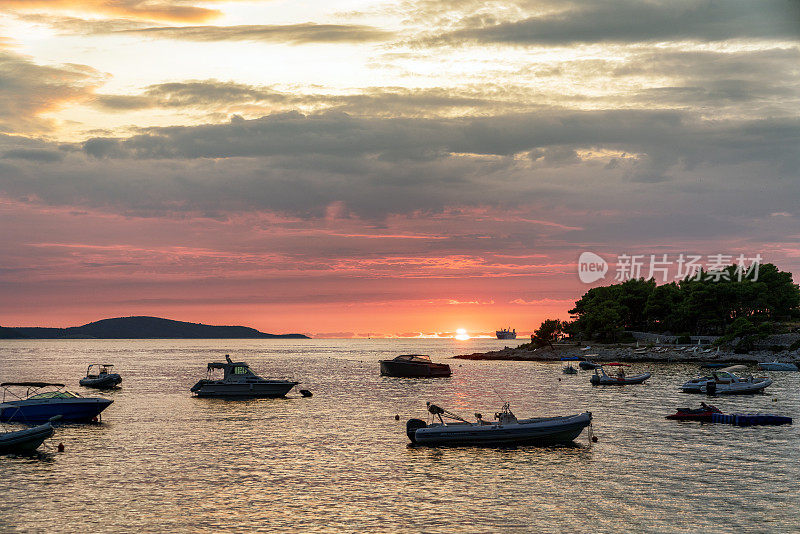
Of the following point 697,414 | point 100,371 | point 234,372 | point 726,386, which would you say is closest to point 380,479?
point 697,414

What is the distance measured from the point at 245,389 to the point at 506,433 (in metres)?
49.0

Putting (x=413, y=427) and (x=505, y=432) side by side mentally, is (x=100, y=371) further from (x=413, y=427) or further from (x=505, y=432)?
(x=505, y=432)

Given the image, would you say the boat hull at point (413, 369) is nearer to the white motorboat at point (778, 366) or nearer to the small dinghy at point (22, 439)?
the white motorboat at point (778, 366)

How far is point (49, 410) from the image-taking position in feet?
215

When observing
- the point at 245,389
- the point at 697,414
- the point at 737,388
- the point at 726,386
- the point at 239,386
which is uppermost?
the point at 726,386

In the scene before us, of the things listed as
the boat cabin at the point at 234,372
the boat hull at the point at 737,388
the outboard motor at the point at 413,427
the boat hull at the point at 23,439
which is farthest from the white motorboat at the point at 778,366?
the boat hull at the point at 23,439

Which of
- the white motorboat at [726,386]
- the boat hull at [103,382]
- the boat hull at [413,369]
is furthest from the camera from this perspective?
the boat hull at [413,369]

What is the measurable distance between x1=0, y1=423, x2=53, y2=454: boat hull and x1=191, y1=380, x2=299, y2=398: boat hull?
43625 mm

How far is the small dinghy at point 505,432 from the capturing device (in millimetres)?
53375

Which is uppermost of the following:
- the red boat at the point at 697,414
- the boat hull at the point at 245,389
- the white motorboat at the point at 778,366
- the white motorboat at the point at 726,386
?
the white motorboat at the point at 778,366

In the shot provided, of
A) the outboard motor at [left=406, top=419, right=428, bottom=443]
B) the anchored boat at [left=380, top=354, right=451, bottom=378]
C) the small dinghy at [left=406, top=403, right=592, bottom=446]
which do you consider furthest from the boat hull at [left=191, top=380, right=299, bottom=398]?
the anchored boat at [left=380, top=354, right=451, bottom=378]

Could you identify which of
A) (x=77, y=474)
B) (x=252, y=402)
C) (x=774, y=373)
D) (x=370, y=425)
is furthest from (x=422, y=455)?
(x=774, y=373)

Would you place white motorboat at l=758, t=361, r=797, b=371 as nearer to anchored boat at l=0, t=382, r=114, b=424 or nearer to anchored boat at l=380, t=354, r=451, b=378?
anchored boat at l=380, t=354, r=451, b=378

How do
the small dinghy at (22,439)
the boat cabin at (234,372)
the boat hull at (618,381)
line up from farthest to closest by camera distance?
the boat hull at (618,381) < the boat cabin at (234,372) < the small dinghy at (22,439)
